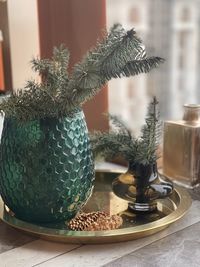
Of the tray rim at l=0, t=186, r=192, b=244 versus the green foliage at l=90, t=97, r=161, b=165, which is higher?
the green foliage at l=90, t=97, r=161, b=165

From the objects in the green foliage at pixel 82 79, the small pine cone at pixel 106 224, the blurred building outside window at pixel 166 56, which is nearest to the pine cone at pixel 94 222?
the small pine cone at pixel 106 224

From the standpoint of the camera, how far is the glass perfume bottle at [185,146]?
79 centimetres

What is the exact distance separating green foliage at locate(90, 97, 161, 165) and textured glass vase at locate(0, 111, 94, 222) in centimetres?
8

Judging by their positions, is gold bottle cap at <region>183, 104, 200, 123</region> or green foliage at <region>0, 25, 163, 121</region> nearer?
green foliage at <region>0, 25, 163, 121</region>

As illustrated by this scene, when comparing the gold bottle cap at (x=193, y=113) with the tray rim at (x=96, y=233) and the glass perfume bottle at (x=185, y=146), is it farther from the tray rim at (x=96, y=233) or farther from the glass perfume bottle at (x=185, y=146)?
the tray rim at (x=96, y=233)

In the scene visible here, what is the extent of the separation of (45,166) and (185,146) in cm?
29

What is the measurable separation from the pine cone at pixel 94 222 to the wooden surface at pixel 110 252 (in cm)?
4

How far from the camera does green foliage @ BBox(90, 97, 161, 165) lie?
660 mm

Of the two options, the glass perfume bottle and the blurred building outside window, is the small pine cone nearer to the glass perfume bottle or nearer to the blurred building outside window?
the glass perfume bottle

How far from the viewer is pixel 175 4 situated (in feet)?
3.77

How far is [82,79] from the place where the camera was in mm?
565

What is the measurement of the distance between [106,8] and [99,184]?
1.19 ft

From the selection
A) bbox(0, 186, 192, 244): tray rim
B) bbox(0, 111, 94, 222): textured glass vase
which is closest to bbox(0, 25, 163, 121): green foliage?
bbox(0, 111, 94, 222): textured glass vase

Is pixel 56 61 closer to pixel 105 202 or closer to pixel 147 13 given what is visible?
pixel 105 202
